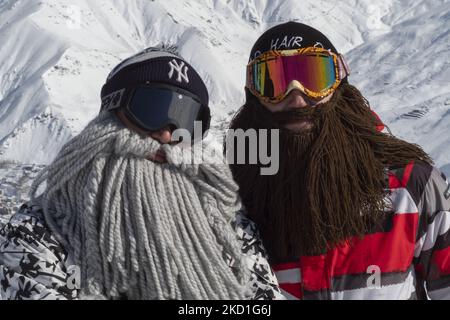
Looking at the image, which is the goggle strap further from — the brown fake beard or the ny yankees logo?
the ny yankees logo

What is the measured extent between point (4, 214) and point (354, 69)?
89127mm

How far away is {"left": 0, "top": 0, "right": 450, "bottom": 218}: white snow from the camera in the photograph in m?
90.4

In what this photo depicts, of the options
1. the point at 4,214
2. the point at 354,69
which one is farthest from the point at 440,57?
the point at 4,214

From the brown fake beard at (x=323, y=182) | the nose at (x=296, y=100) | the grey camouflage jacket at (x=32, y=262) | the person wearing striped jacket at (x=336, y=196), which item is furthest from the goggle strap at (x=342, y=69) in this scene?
the grey camouflage jacket at (x=32, y=262)

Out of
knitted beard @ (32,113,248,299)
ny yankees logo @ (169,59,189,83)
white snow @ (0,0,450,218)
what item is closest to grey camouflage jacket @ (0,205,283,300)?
knitted beard @ (32,113,248,299)

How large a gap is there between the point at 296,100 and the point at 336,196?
1.61 ft

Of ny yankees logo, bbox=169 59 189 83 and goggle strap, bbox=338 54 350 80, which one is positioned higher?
ny yankees logo, bbox=169 59 189 83

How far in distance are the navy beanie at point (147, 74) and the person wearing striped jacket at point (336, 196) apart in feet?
2.30

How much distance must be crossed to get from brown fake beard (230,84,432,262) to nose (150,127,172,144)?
2.35 ft
